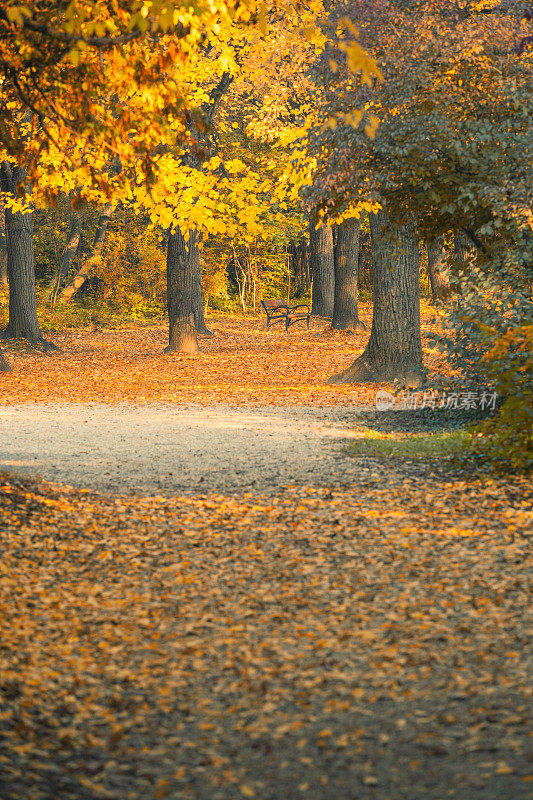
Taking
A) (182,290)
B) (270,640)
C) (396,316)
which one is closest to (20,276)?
(182,290)

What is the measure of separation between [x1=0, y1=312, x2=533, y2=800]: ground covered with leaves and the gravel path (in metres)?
0.32

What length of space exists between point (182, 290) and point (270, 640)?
14498 millimetres

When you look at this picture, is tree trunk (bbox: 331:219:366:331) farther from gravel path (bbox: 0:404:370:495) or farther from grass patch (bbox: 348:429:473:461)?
grass patch (bbox: 348:429:473:461)

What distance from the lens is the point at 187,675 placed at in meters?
3.73

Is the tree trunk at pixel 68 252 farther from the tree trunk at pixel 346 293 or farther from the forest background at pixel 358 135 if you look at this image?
the forest background at pixel 358 135

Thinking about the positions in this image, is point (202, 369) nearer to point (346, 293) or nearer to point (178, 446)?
point (346, 293)

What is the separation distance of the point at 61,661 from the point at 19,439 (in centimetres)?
588

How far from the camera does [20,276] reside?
19.4 metres

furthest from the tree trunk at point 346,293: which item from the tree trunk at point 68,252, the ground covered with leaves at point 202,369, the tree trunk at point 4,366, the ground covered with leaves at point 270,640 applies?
the ground covered with leaves at point 270,640

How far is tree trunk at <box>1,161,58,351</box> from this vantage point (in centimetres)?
1919

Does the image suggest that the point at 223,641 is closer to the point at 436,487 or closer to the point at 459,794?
the point at 459,794

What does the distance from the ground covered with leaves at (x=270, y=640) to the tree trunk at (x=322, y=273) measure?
18978 millimetres

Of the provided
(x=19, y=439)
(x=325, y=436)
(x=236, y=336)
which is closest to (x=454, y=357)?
(x=325, y=436)

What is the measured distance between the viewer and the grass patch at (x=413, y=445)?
785 centimetres
